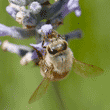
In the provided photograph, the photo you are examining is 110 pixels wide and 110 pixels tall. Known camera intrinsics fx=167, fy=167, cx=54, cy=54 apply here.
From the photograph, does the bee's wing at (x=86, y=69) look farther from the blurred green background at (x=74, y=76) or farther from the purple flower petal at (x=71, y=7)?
the purple flower petal at (x=71, y=7)

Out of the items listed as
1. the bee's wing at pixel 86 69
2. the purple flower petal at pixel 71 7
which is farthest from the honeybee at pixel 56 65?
the purple flower petal at pixel 71 7

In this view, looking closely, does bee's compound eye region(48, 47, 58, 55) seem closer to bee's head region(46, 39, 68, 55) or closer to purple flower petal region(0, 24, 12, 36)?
bee's head region(46, 39, 68, 55)

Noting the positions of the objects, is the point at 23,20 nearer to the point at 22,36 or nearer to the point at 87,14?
the point at 22,36

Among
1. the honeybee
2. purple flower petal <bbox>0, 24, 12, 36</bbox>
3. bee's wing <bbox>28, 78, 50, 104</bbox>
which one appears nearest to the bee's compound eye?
the honeybee

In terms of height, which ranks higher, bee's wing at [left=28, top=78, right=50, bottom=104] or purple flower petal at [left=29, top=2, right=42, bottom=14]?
purple flower petal at [left=29, top=2, right=42, bottom=14]

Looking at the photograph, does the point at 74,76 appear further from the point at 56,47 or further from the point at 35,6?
the point at 35,6
